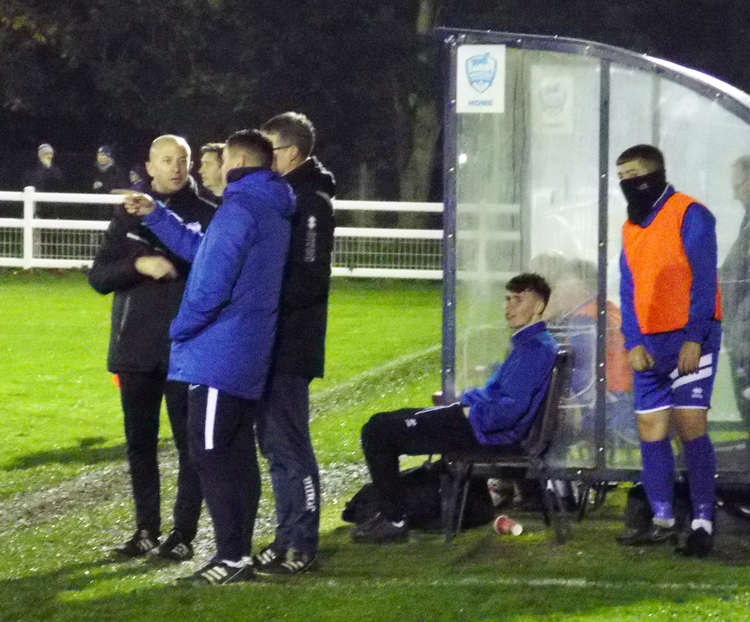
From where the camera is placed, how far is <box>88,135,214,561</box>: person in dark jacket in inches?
311

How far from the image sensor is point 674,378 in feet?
26.1

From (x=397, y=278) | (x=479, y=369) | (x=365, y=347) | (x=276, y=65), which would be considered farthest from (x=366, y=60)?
(x=479, y=369)

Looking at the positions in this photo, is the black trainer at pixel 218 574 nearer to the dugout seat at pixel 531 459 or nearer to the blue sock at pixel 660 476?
the dugout seat at pixel 531 459

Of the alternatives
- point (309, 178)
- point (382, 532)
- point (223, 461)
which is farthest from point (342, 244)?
point (223, 461)

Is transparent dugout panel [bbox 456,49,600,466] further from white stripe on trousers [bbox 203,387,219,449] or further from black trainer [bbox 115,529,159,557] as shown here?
white stripe on trousers [bbox 203,387,219,449]

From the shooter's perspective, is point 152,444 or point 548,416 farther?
point 152,444

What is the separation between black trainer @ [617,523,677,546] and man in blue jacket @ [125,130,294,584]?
1.79 m

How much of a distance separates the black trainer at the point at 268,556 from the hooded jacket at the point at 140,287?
0.98 metres

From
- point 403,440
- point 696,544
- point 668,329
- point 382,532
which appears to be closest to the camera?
point 696,544

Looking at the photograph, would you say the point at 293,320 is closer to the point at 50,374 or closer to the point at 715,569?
the point at 715,569

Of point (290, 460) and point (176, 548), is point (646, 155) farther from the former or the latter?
point (176, 548)

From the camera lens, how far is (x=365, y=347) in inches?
653

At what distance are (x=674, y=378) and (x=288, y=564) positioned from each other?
1892 mm

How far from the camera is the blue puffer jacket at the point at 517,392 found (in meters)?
7.95
